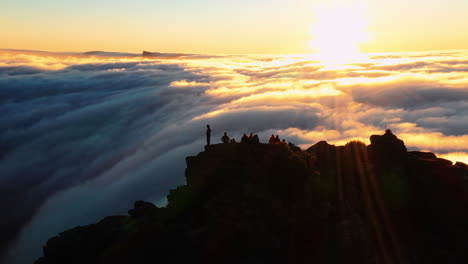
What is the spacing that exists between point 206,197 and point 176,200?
119 inches

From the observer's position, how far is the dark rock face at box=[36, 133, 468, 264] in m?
33.4

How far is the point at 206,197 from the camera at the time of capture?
36844 millimetres

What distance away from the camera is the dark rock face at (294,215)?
33.4 meters

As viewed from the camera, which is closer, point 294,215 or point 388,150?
point 294,215

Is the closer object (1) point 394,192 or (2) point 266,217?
(2) point 266,217

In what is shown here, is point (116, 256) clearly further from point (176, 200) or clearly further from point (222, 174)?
point (222, 174)

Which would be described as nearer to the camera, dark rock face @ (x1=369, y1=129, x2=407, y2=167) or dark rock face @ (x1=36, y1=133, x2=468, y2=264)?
dark rock face @ (x1=36, y1=133, x2=468, y2=264)

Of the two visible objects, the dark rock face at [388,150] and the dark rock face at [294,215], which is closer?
the dark rock face at [294,215]

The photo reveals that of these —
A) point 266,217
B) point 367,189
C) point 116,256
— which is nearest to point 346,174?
point 367,189

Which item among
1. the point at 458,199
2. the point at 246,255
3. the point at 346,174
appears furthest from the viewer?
the point at 346,174

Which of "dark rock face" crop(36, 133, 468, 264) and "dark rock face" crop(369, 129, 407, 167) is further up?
"dark rock face" crop(369, 129, 407, 167)

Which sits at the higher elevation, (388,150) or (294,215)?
(388,150)

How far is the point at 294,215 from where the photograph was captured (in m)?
35.5

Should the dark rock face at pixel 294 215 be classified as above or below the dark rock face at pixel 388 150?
below
